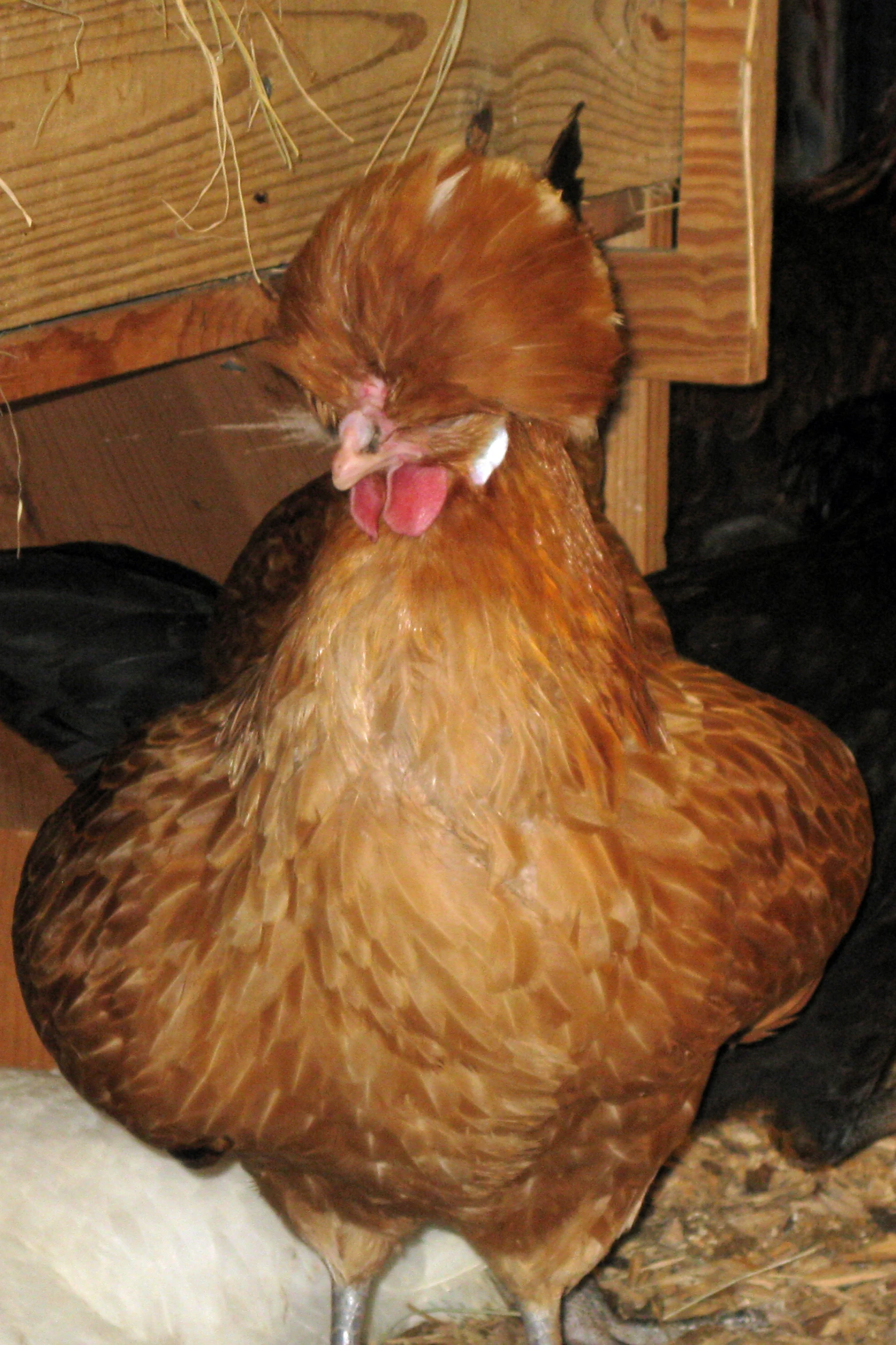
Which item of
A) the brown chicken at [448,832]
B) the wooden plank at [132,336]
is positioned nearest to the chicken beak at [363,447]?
the brown chicken at [448,832]

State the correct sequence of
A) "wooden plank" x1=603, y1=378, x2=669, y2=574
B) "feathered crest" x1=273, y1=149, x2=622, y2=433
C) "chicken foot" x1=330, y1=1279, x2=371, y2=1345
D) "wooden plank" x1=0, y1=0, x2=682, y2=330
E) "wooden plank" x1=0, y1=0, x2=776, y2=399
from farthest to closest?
"wooden plank" x1=603, y1=378, x2=669, y2=574 < "wooden plank" x1=0, y1=0, x2=776, y2=399 < "chicken foot" x1=330, y1=1279, x2=371, y2=1345 < "wooden plank" x1=0, y1=0, x2=682, y2=330 < "feathered crest" x1=273, y1=149, x2=622, y2=433

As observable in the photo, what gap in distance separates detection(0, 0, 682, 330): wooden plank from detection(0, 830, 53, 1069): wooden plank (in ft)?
3.58

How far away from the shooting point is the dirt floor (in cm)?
211

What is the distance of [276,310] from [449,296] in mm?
549

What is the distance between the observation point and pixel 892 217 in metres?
3.40

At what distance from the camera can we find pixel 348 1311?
182cm

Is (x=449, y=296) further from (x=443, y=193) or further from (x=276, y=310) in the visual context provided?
(x=276, y=310)

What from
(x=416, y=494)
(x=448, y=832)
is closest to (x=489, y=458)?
(x=416, y=494)

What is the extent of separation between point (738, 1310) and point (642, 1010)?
1099 millimetres

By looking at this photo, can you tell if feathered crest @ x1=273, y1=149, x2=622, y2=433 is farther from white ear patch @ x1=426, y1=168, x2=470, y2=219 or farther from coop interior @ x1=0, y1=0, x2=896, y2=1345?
coop interior @ x1=0, y1=0, x2=896, y2=1345

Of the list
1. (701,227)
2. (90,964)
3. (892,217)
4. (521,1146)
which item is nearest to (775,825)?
(521,1146)

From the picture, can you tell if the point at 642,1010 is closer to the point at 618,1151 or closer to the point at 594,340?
the point at 618,1151

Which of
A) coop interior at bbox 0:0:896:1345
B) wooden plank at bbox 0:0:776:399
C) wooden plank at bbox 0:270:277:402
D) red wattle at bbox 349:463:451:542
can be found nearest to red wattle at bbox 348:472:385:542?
red wattle at bbox 349:463:451:542

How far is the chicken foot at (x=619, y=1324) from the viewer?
2113mm
